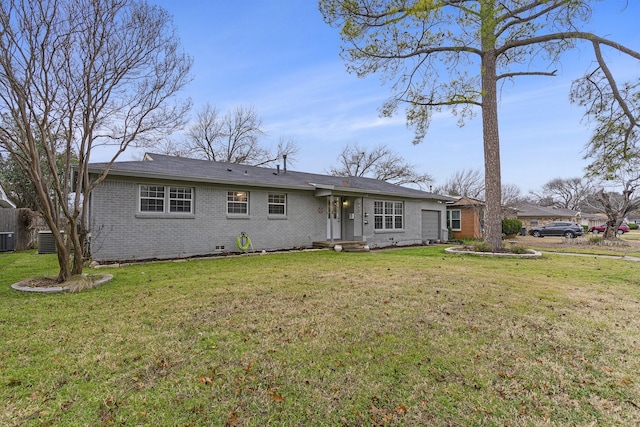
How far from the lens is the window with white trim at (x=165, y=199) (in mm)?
10086

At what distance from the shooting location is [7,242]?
43.2 ft

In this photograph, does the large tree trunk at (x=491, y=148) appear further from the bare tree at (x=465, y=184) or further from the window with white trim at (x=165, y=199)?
the bare tree at (x=465, y=184)

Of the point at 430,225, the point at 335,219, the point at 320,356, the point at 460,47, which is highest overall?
the point at 460,47

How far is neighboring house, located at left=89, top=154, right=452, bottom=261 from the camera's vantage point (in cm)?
952

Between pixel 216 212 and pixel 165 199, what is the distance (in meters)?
1.68

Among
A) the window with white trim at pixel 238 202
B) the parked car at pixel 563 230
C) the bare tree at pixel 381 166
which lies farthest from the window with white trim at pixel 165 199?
the parked car at pixel 563 230

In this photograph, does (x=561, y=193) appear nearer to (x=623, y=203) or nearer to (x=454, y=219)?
(x=623, y=203)

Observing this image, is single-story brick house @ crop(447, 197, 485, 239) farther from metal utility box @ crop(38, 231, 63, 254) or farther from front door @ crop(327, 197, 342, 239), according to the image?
metal utility box @ crop(38, 231, 63, 254)

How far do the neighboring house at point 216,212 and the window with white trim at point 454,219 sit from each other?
631 cm

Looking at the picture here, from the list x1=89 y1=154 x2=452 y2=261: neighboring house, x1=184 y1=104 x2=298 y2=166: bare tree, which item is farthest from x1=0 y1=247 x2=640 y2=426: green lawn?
x1=184 y1=104 x2=298 y2=166: bare tree

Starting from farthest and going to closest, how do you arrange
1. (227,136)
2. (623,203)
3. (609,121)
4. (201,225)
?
(227,136) < (623,203) < (201,225) < (609,121)

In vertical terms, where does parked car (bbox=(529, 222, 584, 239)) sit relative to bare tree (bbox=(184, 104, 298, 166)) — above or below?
below

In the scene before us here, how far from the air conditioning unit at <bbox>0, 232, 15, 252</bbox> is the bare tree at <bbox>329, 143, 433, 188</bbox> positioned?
2671 cm

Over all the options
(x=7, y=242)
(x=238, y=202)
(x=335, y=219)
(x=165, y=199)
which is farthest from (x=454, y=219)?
(x=7, y=242)
